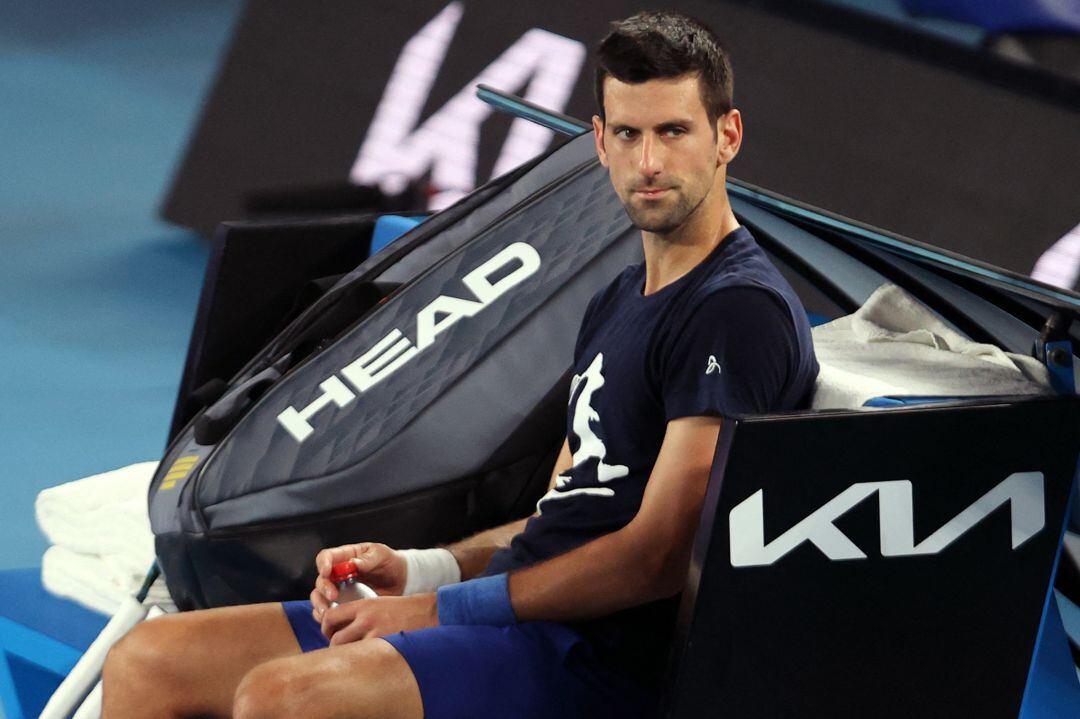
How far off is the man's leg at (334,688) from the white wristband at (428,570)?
0.70 feet

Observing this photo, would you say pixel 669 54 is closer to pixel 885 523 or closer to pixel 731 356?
pixel 731 356

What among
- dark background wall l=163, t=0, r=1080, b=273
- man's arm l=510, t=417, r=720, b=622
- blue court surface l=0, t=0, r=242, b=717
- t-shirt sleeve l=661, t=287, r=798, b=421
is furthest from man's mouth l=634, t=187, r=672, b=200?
dark background wall l=163, t=0, r=1080, b=273

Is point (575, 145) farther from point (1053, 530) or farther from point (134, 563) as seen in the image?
point (1053, 530)

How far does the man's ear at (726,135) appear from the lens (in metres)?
1.46

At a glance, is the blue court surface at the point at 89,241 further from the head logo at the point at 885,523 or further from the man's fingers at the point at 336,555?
the head logo at the point at 885,523

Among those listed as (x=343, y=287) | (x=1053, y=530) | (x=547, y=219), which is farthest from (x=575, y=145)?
(x=1053, y=530)

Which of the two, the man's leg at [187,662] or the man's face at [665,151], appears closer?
the man's face at [665,151]

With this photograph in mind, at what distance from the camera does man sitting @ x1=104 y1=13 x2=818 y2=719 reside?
4.40ft

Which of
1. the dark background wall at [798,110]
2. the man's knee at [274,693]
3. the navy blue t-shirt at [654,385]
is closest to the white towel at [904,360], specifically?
the navy blue t-shirt at [654,385]

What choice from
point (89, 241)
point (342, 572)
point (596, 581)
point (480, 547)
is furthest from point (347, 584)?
point (89, 241)

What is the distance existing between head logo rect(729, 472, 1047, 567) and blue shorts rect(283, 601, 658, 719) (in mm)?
227

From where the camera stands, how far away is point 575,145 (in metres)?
1.99

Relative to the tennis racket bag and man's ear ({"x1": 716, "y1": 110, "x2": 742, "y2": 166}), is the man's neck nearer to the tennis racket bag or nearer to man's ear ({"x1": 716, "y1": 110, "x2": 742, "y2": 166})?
man's ear ({"x1": 716, "y1": 110, "x2": 742, "y2": 166})

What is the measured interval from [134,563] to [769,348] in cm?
88
